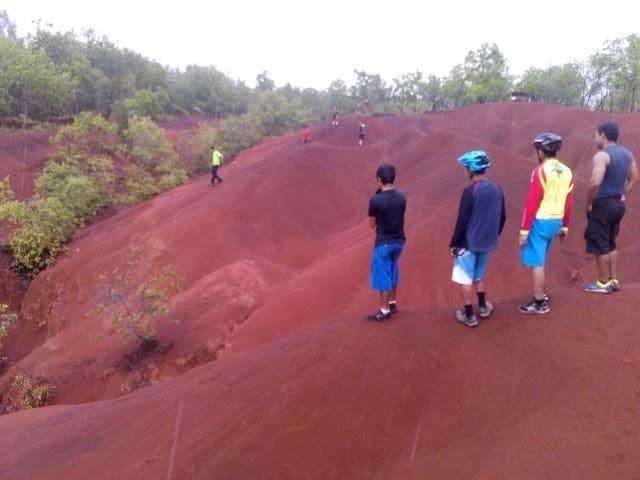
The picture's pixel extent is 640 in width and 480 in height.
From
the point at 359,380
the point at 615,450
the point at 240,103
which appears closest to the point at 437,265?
the point at 359,380

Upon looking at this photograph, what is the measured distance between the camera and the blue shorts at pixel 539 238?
453 cm

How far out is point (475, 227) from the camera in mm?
4438

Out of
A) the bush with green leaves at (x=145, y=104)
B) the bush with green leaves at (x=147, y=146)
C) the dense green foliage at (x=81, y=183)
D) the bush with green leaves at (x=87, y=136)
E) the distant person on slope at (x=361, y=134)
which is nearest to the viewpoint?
the dense green foliage at (x=81, y=183)

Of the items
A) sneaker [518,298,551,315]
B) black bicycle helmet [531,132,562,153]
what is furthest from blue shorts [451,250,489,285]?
black bicycle helmet [531,132,562,153]

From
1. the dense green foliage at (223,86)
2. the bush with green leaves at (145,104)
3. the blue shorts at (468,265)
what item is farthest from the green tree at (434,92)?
the blue shorts at (468,265)

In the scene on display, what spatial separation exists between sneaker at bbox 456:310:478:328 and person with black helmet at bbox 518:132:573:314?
24.4 inches

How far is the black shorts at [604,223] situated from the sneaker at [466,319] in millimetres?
1500

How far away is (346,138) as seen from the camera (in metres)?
27.6

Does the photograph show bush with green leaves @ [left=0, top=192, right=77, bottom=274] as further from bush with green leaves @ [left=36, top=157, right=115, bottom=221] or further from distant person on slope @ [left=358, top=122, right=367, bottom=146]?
distant person on slope @ [left=358, top=122, right=367, bottom=146]

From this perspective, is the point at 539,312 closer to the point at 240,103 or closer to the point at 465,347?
the point at 465,347

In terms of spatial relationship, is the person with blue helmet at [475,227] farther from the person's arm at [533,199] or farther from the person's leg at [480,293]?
the person's arm at [533,199]

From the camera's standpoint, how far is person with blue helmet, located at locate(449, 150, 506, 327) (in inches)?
174

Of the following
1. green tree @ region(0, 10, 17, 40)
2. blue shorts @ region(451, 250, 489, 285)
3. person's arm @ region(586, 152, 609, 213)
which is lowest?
blue shorts @ region(451, 250, 489, 285)

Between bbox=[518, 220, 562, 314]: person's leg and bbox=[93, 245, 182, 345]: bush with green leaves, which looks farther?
bbox=[93, 245, 182, 345]: bush with green leaves
